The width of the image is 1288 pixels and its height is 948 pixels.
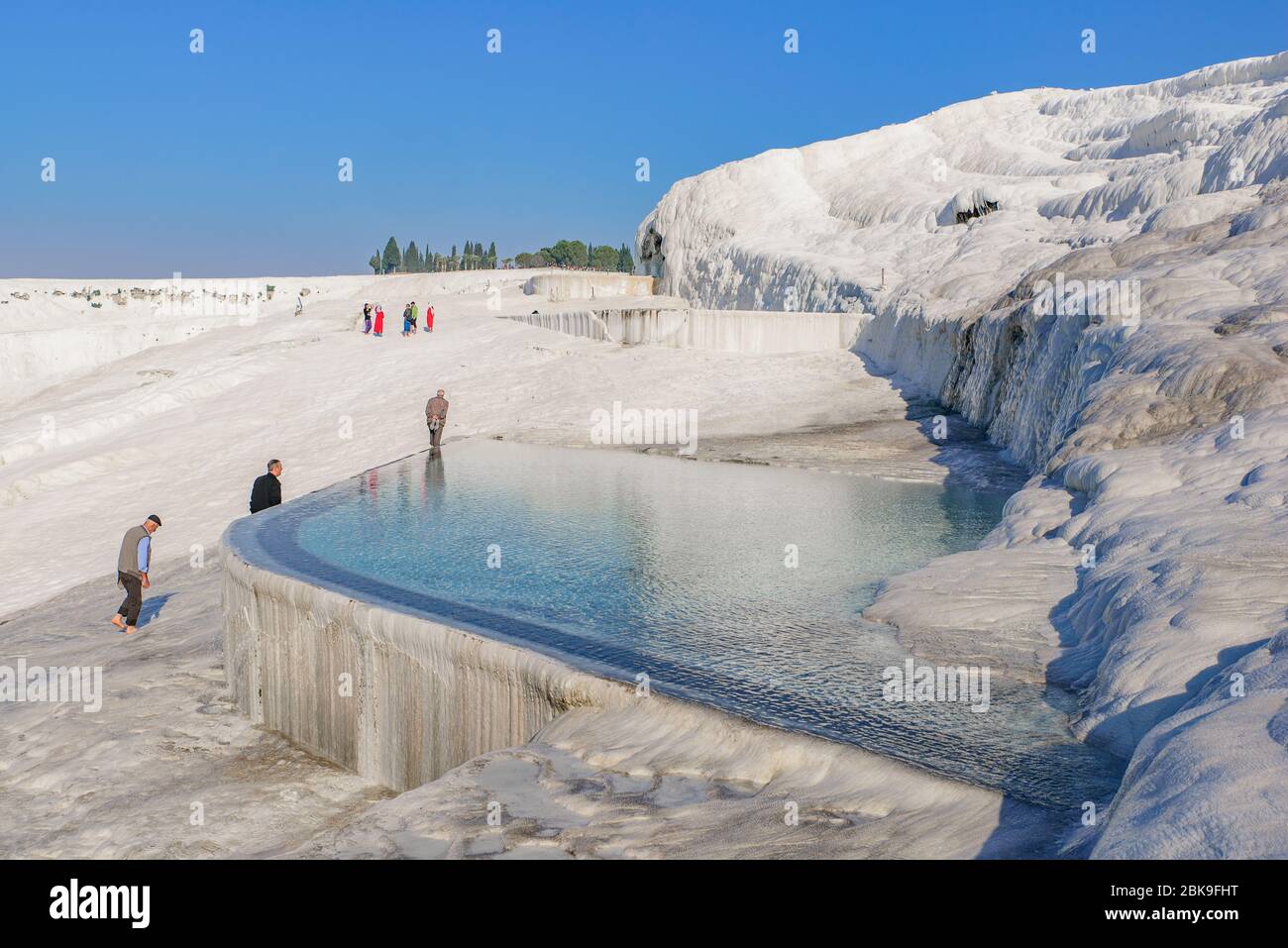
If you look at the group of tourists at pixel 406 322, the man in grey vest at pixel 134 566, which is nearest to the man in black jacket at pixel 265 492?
the man in grey vest at pixel 134 566

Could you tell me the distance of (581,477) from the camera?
13531 mm

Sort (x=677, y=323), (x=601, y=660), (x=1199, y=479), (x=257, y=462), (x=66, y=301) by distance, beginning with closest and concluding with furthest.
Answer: (x=601, y=660) < (x=1199, y=479) < (x=257, y=462) < (x=677, y=323) < (x=66, y=301)

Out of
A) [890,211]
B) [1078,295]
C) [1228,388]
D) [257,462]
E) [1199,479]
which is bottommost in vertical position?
[257,462]

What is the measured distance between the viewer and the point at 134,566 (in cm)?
1088

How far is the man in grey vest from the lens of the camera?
1074 cm

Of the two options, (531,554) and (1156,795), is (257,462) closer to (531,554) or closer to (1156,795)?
(531,554)

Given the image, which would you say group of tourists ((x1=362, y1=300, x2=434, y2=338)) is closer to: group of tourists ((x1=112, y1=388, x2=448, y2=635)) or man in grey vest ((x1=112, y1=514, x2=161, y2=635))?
group of tourists ((x1=112, y1=388, x2=448, y2=635))

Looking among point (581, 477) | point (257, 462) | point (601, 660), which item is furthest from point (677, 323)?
point (601, 660)

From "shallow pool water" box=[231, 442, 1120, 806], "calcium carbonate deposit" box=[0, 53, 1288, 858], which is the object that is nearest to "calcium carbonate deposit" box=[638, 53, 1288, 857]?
"calcium carbonate deposit" box=[0, 53, 1288, 858]

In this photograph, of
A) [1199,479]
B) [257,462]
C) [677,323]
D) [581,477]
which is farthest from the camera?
[677,323]

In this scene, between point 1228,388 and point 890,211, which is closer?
point 1228,388

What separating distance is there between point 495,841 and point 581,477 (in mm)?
9226

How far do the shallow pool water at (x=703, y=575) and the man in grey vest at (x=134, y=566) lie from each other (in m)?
1.11
